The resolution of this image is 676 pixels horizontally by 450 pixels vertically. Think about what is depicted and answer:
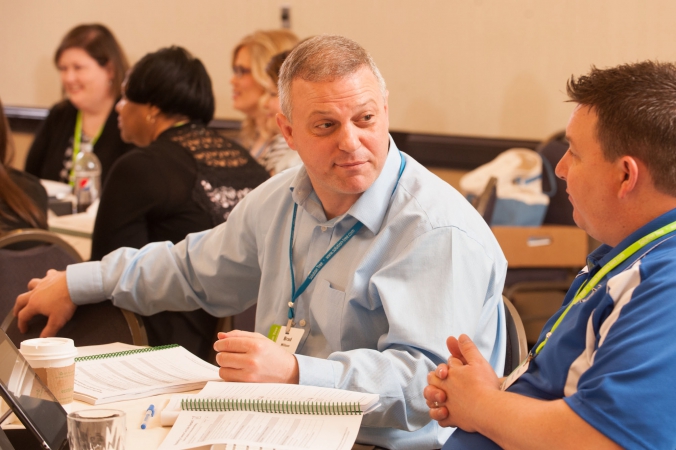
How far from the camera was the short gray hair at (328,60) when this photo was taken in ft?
5.36

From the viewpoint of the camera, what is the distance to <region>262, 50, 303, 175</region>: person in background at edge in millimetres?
3425

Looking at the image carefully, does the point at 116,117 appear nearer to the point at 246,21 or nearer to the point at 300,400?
the point at 246,21

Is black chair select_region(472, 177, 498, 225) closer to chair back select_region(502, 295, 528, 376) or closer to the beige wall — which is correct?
the beige wall

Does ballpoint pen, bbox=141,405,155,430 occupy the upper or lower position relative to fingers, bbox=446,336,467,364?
lower

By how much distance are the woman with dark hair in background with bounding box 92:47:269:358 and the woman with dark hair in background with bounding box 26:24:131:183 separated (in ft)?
7.53

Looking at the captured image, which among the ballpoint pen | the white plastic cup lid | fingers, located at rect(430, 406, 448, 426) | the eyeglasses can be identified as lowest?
the ballpoint pen

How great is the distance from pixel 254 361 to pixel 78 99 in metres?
4.24

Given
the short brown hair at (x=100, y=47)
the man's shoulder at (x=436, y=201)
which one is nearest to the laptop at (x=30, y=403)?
the man's shoulder at (x=436, y=201)

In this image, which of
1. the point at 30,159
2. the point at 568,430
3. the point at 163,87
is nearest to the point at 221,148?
the point at 163,87

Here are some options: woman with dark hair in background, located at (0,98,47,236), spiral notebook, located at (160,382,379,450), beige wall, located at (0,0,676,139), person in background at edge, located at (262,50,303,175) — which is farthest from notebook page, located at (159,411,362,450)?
beige wall, located at (0,0,676,139)

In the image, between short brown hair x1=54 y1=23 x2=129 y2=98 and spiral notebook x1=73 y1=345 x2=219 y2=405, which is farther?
short brown hair x1=54 y1=23 x2=129 y2=98

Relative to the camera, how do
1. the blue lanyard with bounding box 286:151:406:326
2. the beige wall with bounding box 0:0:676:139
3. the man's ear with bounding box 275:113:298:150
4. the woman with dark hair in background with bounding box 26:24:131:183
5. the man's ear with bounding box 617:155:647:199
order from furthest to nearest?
1. the woman with dark hair in background with bounding box 26:24:131:183
2. the beige wall with bounding box 0:0:676:139
3. the man's ear with bounding box 275:113:298:150
4. the blue lanyard with bounding box 286:151:406:326
5. the man's ear with bounding box 617:155:647:199

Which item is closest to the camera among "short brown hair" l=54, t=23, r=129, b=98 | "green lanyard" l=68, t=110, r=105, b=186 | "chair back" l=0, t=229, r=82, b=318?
"chair back" l=0, t=229, r=82, b=318

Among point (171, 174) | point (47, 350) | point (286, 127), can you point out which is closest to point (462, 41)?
point (171, 174)
